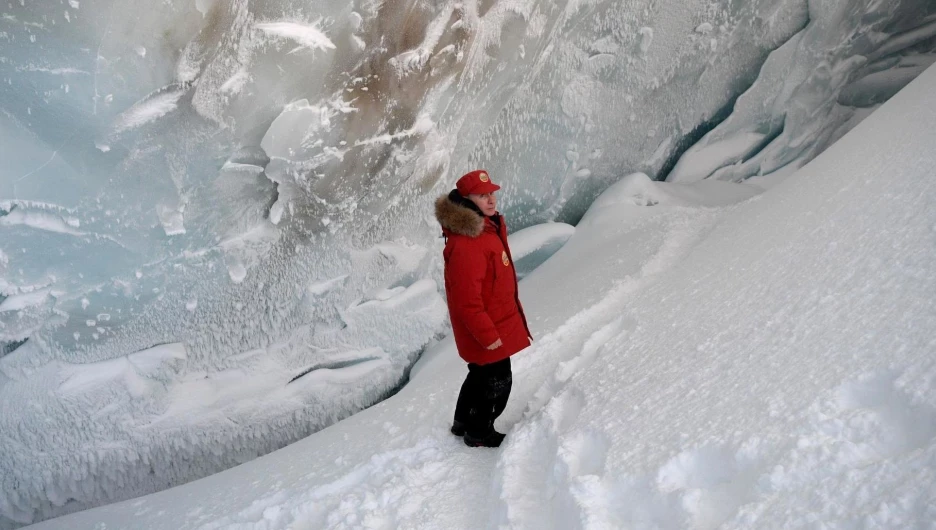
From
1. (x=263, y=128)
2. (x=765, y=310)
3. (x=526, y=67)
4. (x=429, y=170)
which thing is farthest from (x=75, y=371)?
(x=765, y=310)

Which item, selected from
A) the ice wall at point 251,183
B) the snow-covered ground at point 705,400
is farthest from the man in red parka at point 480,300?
the ice wall at point 251,183

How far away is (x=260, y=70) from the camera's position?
9.93ft

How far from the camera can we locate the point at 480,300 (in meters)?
2.05

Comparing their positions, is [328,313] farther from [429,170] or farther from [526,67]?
[526,67]

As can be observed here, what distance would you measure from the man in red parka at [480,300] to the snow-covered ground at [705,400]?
114 mm

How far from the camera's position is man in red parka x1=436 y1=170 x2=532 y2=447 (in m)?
2.04

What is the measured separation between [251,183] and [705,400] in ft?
7.37

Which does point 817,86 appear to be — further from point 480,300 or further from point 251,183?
point 251,183

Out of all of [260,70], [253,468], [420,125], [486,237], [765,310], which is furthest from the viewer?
[420,125]

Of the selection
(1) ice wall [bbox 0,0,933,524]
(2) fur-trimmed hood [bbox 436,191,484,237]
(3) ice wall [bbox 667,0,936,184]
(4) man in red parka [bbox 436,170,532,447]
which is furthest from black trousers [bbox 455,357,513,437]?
(3) ice wall [bbox 667,0,936,184]

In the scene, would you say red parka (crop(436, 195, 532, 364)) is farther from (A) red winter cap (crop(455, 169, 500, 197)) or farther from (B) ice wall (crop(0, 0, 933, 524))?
(B) ice wall (crop(0, 0, 933, 524))

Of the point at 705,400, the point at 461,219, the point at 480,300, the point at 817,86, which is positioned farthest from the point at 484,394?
the point at 817,86

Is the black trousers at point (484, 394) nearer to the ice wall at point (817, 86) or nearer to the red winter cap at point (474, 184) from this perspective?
the red winter cap at point (474, 184)

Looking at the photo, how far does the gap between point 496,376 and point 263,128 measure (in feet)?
5.40
